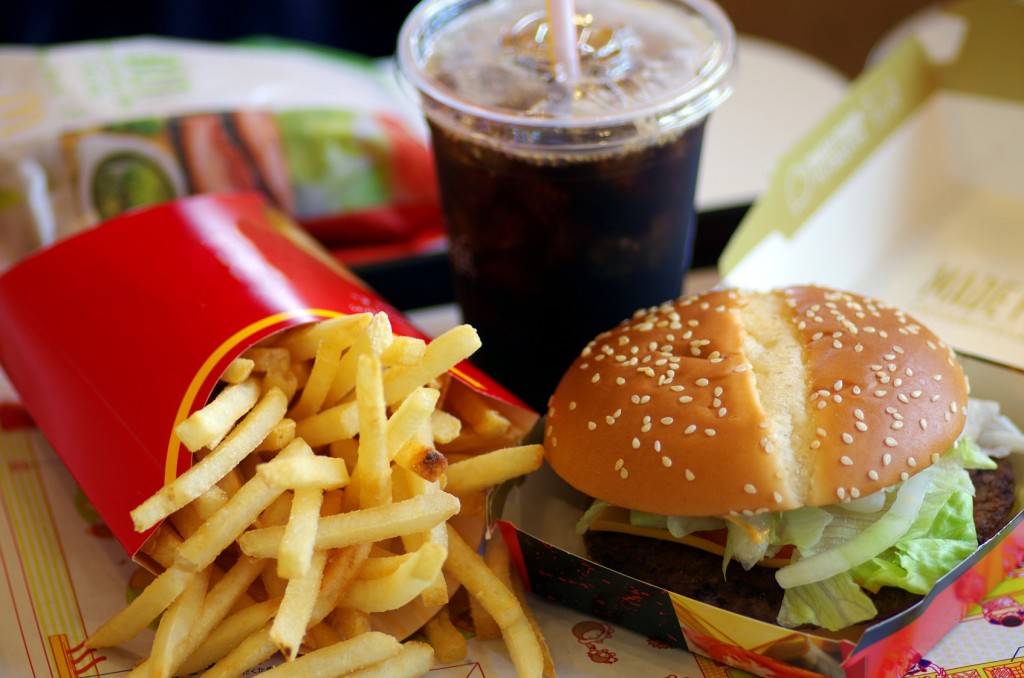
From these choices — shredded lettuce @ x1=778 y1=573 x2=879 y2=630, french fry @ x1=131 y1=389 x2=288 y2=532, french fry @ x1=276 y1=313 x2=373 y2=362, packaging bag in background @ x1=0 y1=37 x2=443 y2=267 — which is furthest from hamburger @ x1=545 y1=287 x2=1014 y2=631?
packaging bag in background @ x1=0 y1=37 x2=443 y2=267

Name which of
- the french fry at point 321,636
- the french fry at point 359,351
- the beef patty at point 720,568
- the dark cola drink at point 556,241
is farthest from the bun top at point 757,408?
the french fry at point 321,636

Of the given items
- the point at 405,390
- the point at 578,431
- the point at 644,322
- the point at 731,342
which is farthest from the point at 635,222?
the point at 405,390

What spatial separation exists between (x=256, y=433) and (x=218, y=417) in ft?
0.21

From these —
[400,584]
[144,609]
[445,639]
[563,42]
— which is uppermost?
[563,42]

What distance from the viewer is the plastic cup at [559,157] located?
6.14 feet

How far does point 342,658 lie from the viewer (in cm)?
149

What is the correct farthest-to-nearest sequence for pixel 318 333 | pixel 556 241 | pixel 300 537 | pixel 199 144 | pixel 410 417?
pixel 199 144 → pixel 556 241 → pixel 318 333 → pixel 410 417 → pixel 300 537

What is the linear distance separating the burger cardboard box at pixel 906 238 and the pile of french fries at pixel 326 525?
137 mm

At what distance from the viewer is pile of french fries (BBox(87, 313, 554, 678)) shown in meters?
1.47

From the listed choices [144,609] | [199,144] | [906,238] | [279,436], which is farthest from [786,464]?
[199,144]

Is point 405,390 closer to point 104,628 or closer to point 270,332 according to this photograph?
point 270,332

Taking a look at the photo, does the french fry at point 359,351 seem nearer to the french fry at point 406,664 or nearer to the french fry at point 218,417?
the french fry at point 218,417

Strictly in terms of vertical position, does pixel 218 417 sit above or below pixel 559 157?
below

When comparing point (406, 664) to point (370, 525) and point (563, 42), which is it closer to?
point (370, 525)
